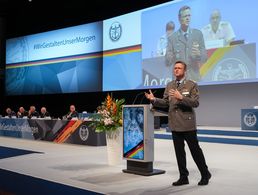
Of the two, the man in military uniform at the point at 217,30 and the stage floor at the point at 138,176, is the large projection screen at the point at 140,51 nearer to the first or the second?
the man in military uniform at the point at 217,30

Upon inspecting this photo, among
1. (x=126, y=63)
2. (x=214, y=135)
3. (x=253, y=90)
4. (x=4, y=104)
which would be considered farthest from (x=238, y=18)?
(x=4, y=104)

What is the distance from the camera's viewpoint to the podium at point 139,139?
4.54 m

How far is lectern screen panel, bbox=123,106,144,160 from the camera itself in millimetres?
4602

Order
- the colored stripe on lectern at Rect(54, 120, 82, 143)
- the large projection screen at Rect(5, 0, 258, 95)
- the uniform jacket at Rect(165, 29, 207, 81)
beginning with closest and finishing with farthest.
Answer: the colored stripe on lectern at Rect(54, 120, 82, 143), the large projection screen at Rect(5, 0, 258, 95), the uniform jacket at Rect(165, 29, 207, 81)

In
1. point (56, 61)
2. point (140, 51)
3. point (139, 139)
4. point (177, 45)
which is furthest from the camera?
point (56, 61)

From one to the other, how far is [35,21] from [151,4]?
20.5ft

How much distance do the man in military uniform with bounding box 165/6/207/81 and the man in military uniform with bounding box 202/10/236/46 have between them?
0.68 ft

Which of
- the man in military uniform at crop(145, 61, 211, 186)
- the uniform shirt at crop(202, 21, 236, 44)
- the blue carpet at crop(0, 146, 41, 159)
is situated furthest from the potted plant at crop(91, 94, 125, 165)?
the uniform shirt at crop(202, 21, 236, 44)

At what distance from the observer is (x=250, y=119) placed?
8844 mm

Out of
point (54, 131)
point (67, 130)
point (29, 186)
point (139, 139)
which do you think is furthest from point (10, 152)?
point (139, 139)

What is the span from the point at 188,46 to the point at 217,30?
90 centimetres

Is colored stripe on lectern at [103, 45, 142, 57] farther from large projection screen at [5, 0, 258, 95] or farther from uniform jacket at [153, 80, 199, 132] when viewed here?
uniform jacket at [153, 80, 199, 132]

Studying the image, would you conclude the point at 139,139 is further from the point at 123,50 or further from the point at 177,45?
Result: the point at 123,50

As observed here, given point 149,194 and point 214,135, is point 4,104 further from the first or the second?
point 149,194
